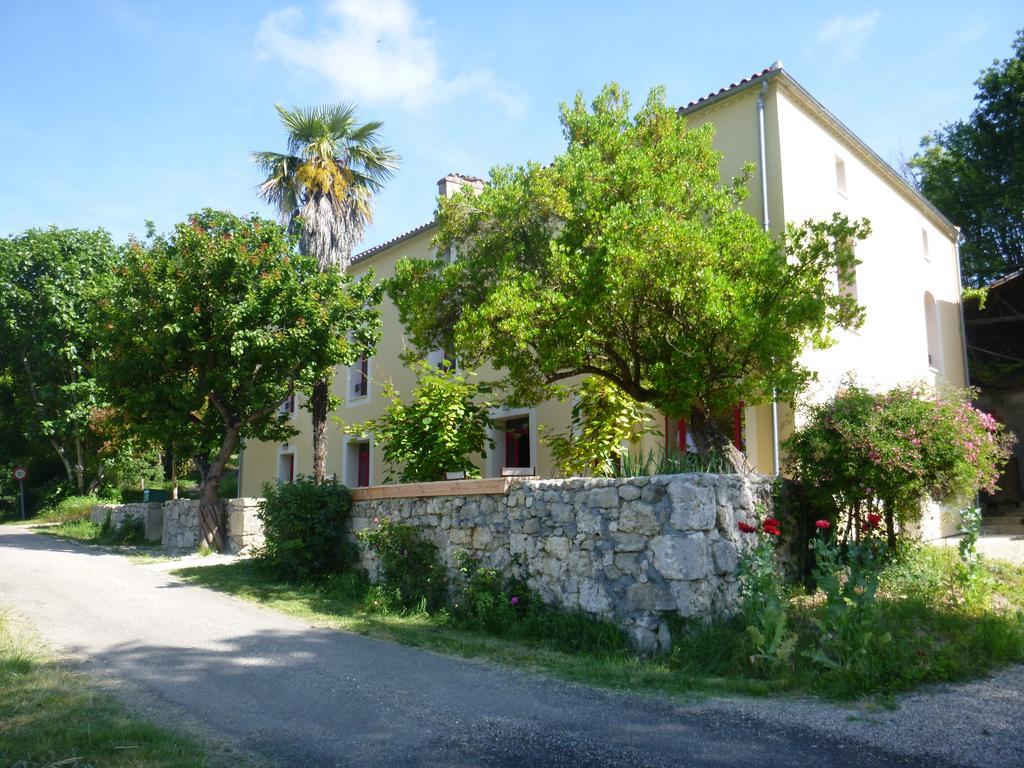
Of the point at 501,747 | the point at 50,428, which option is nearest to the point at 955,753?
the point at 501,747

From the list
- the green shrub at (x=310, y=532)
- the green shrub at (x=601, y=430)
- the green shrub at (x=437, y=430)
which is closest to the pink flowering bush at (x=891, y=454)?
the green shrub at (x=601, y=430)

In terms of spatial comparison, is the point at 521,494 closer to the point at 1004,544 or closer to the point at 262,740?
the point at 262,740

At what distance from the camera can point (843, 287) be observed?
10.3 meters

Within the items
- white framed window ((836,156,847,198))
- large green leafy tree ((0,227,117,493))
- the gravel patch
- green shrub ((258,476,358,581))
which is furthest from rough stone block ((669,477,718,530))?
large green leafy tree ((0,227,117,493))

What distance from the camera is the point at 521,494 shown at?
8.38 m

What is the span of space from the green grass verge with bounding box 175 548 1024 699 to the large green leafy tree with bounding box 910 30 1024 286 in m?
16.3

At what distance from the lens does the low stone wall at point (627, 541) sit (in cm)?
685

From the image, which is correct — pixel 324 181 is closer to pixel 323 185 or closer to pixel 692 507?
pixel 323 185

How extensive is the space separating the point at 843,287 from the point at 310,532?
7.97m

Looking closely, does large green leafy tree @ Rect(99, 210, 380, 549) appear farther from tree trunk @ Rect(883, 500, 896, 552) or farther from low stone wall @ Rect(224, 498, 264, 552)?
tree trunk @ Rect(883, 500, 896, 552)

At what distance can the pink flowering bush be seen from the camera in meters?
7.56

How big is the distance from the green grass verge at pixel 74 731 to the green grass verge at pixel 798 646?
2.90 m

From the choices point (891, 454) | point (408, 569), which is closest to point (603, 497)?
point (891, 454)

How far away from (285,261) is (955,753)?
13.1 meters
